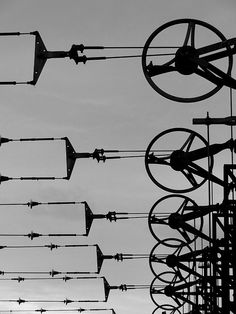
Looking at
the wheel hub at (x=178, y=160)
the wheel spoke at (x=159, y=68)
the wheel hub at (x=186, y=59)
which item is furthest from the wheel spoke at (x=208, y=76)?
the wheel hub at (x=178, y=160)

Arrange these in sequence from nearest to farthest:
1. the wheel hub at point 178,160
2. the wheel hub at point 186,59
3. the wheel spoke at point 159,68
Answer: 1. the wheel hub at point 186,59
2. the wheel spoke at point 159,68
3. the wheel hub at point 178,160

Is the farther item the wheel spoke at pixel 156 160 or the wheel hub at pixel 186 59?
the wheel spoke at pixel 156 160

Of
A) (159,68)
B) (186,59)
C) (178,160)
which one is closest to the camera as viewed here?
(186,59)

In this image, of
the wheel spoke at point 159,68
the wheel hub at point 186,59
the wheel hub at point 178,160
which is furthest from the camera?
the wheel hub at point 178,160

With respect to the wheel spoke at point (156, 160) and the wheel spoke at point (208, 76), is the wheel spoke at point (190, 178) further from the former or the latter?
the wheel spoke at point (208, 76)

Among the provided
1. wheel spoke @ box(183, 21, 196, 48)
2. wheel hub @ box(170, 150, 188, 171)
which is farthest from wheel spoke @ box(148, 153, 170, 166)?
wheel spoke @ box(183, 21, 196, 48)

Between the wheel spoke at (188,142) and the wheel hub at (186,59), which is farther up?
the wheel spoke at (188,142)

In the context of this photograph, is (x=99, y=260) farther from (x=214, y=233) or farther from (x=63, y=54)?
(x=63, y=54)

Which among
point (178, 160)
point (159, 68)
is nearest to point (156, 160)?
point (178, 160)

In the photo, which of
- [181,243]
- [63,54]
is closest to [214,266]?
[181,243]

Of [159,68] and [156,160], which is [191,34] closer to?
[159,68]

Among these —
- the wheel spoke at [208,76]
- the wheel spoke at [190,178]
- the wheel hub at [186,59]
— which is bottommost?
the wheel spoke at [208,76]

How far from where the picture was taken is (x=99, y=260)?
995 inches

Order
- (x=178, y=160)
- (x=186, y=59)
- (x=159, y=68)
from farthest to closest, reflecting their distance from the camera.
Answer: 1. (x=178, y=160)
2. (x=159, y=68)
3. (x=186, y=59)
